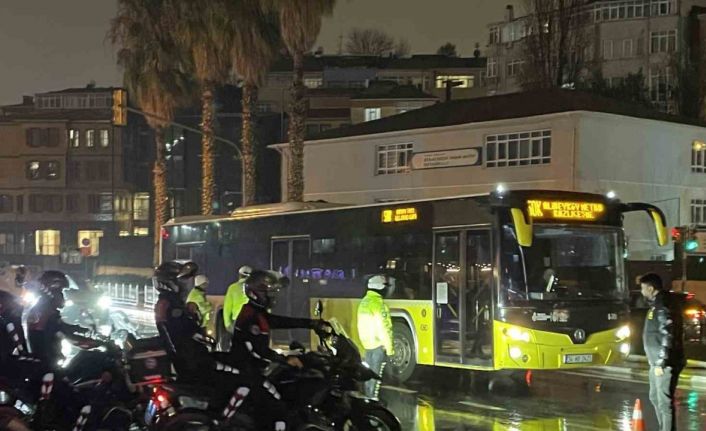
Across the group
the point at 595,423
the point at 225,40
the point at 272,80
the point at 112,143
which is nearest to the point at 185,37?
the point at 225,40

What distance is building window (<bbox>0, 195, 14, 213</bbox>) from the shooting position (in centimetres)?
7225

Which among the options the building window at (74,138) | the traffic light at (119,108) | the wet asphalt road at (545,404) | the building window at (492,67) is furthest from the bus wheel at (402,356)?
the building window at (492,67)

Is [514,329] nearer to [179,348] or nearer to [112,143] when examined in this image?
[179,348]

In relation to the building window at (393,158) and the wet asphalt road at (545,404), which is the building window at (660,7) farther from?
the wet asphalt road at (545,404)

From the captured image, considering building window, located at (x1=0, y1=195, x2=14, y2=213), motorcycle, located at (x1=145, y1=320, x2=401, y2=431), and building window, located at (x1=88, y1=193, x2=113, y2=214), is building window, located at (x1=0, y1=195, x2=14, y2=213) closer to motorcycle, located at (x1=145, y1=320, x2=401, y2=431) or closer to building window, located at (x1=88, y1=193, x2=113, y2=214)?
building window, located at (x1=88, y1=193, x2=113, y2=214)

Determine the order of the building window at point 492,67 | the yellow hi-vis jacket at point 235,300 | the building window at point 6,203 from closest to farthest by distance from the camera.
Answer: the yellow hi-vis jacket at point 235,300, the building window at point 6,203, the building window at point 492,67

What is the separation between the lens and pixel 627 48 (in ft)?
220

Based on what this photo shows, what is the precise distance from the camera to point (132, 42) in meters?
39.5

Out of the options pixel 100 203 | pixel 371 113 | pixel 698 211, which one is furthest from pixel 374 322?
pixel 100 203

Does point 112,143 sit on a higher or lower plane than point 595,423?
higher

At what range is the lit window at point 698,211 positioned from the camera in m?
42.3

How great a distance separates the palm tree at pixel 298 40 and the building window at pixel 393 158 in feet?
29.4

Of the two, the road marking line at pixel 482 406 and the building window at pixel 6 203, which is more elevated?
the building window at pixel 6 203

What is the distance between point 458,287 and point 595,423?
367 centimetres
